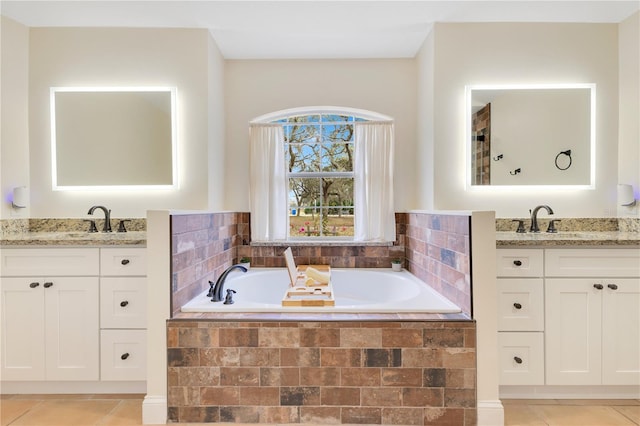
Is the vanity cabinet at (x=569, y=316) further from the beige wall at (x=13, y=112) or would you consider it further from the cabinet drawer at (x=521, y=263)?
the beige wall at (x=13, y=112)

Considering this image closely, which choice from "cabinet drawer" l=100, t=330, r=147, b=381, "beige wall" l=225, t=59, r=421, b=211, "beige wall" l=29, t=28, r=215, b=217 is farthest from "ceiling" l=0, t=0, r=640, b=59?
"cabinet drawer" l=100, t=330, r=147, b=381

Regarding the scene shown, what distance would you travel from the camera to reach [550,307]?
190 cm

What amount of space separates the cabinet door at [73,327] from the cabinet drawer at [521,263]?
2398mm

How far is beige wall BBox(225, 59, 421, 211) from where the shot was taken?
290cm

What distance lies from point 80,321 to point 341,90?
8.39 feet

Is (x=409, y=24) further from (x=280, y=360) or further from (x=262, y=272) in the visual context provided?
(x=280, y=360)

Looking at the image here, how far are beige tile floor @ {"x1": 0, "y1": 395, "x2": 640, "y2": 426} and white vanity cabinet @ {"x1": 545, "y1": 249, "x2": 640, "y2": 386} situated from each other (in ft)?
0.44

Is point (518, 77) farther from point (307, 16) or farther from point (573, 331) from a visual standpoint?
point (573, 331)

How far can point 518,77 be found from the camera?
2500 millimetres

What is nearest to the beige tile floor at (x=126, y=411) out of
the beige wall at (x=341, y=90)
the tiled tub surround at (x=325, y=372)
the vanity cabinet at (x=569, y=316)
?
the vanity cabinet at (x=569, y=316)

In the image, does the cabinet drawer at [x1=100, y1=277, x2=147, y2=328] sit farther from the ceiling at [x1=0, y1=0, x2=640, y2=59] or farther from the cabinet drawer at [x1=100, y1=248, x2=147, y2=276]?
the ceiling at [x1=0, y1=0, x2=640, y2=59]

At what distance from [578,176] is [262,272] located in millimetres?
2570

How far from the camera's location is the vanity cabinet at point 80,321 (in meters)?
1.96

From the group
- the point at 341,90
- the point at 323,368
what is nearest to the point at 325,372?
the point at 323,368
